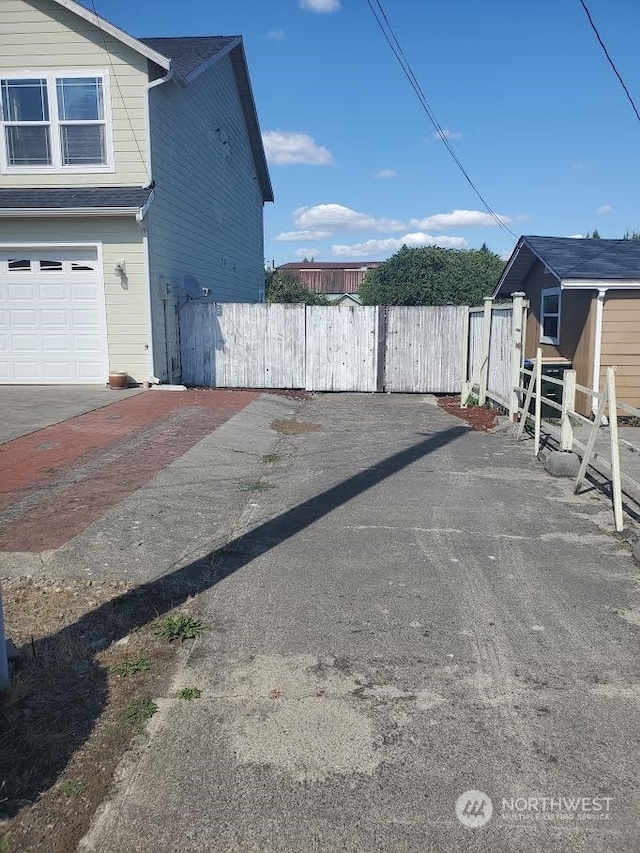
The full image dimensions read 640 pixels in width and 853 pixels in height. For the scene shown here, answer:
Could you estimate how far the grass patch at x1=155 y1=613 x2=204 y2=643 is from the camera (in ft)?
13.2

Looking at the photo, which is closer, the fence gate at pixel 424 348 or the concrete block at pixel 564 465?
the concrete block at pixel 564 465

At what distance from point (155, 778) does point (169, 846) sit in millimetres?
375

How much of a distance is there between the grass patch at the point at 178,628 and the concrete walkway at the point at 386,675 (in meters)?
0.10

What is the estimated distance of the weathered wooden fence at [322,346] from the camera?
1530 cm

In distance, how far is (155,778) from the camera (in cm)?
280

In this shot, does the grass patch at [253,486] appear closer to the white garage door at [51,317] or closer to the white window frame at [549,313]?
the white garage door at [51,317]

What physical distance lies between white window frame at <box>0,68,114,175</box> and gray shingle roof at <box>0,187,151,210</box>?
0.40 meters

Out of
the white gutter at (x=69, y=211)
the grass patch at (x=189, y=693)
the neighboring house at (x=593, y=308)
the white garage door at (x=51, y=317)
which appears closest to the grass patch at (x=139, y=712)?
the grass patch at (x=189, y=693)

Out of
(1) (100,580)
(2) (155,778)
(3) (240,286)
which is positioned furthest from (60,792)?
(3) (240,286)

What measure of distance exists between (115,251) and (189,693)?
11.7 meters

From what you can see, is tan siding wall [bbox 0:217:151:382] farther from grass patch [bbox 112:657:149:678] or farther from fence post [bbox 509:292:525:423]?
grass patch [bbox 112:657:149:678]

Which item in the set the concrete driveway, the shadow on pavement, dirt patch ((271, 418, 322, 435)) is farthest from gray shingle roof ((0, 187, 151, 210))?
the shadow on pavement

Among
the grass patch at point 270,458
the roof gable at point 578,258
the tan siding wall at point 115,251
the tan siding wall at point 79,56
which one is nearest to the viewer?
the grass patch at point 270,458

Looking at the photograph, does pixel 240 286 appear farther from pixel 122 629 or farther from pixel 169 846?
pixel 169 846
